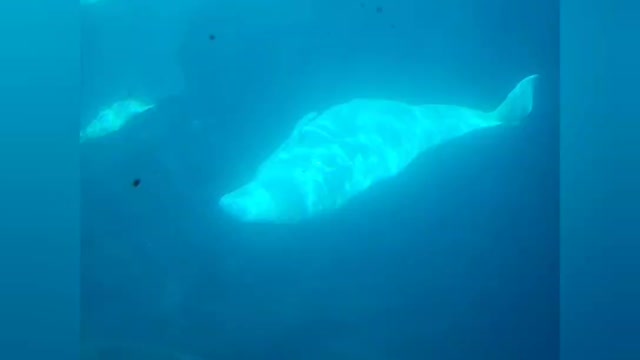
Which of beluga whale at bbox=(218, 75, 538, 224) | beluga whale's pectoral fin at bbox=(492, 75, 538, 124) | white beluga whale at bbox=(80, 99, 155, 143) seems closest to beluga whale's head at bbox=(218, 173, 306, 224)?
beluga whale at bbox=(218, 75, 538, 224)

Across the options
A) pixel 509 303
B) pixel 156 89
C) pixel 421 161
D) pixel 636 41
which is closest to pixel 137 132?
pixel 156 89

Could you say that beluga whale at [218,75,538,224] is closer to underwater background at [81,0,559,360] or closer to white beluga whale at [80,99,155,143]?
underwater background at [81,0,559,360]

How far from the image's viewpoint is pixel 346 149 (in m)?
2.45

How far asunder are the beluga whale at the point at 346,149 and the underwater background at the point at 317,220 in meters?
0.04

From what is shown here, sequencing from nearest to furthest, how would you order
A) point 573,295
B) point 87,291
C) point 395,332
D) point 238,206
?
point 87,291 < point 238,206 < point 395,332 < point 573,295

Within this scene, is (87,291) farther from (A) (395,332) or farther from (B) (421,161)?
(B) (421,161)

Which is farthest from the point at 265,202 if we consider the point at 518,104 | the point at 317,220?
the point at 518,104

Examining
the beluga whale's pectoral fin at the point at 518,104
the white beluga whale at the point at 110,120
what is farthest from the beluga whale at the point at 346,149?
the white beluga whale at the point at 110,120

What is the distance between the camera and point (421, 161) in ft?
8.27

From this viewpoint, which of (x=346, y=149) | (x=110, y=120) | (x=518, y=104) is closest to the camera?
(x=110, y=120)

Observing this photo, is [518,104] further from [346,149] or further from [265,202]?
[265,202]

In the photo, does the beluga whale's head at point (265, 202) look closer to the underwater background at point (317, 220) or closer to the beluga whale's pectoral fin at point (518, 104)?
the underwater background at point (317, 220)

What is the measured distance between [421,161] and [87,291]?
1403 millimetres

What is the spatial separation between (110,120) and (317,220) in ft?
2.85
